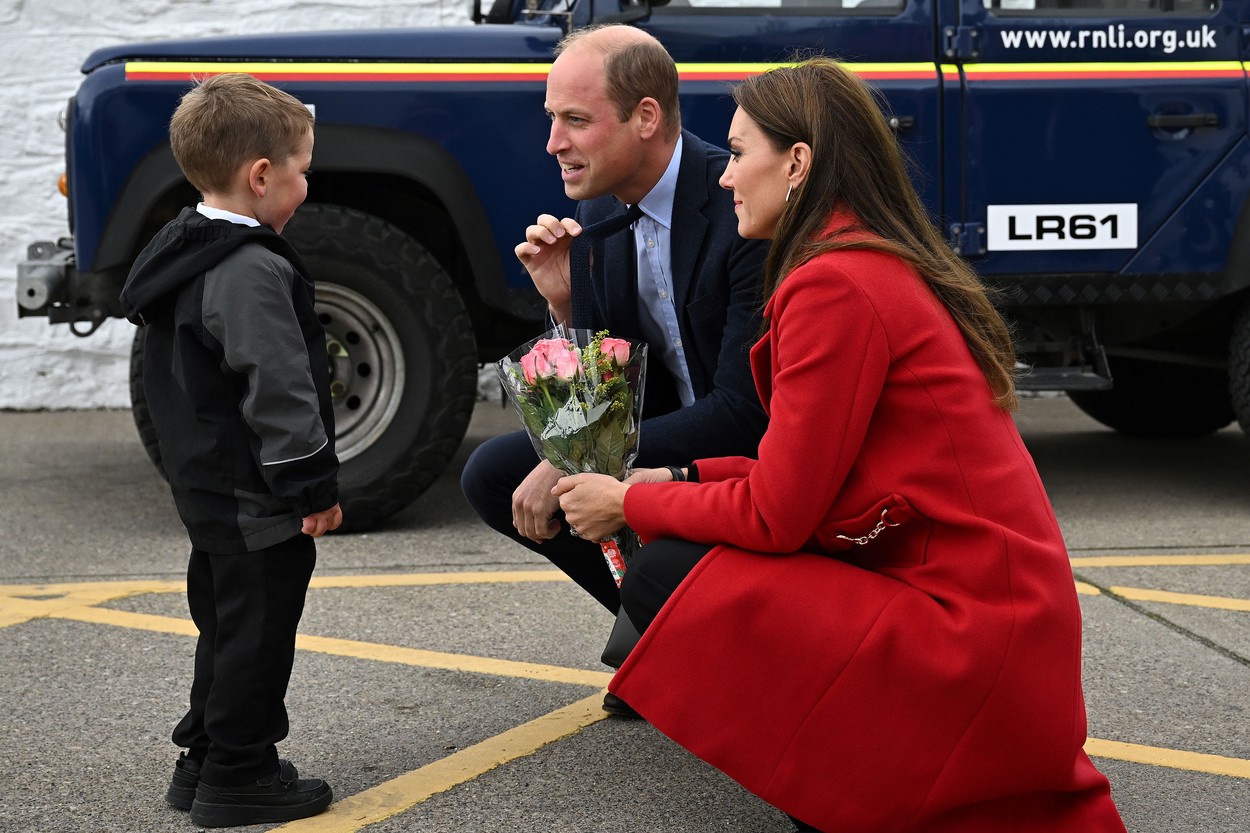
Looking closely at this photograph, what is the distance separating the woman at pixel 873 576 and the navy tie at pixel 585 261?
2.72 feet

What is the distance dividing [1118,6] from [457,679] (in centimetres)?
335

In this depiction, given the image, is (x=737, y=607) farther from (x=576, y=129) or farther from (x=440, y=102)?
(x=440, y=102)

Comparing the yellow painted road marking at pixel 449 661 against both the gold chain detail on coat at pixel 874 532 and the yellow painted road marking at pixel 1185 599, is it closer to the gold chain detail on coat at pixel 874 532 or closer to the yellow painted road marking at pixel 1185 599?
the gold chain detail on coat at pixel 874 532

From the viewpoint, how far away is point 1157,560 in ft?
15.3

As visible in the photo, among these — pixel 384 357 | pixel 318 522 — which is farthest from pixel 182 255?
pixel 384 357

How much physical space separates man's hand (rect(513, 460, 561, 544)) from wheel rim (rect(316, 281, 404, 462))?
2202 mm

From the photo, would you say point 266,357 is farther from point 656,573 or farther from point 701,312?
point 701,312

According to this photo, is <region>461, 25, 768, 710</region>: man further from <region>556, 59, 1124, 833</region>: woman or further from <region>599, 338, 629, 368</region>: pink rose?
<region>556, 59, 1124, 833</region>: woman

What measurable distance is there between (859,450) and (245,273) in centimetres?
108

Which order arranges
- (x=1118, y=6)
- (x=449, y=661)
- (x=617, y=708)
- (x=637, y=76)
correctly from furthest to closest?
(x=1118, y=6) < (x=449, y=661) < (x=617, y=708) < (x=637, y=76)

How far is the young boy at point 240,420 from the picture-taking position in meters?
2.56

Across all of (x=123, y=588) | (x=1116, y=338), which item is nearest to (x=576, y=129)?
(x=123, y=588)

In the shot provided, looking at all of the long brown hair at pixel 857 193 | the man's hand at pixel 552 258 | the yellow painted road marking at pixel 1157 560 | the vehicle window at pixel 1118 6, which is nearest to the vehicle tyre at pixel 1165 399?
the vehicle window at pixel 1118 6

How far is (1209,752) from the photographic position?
3010 mm
